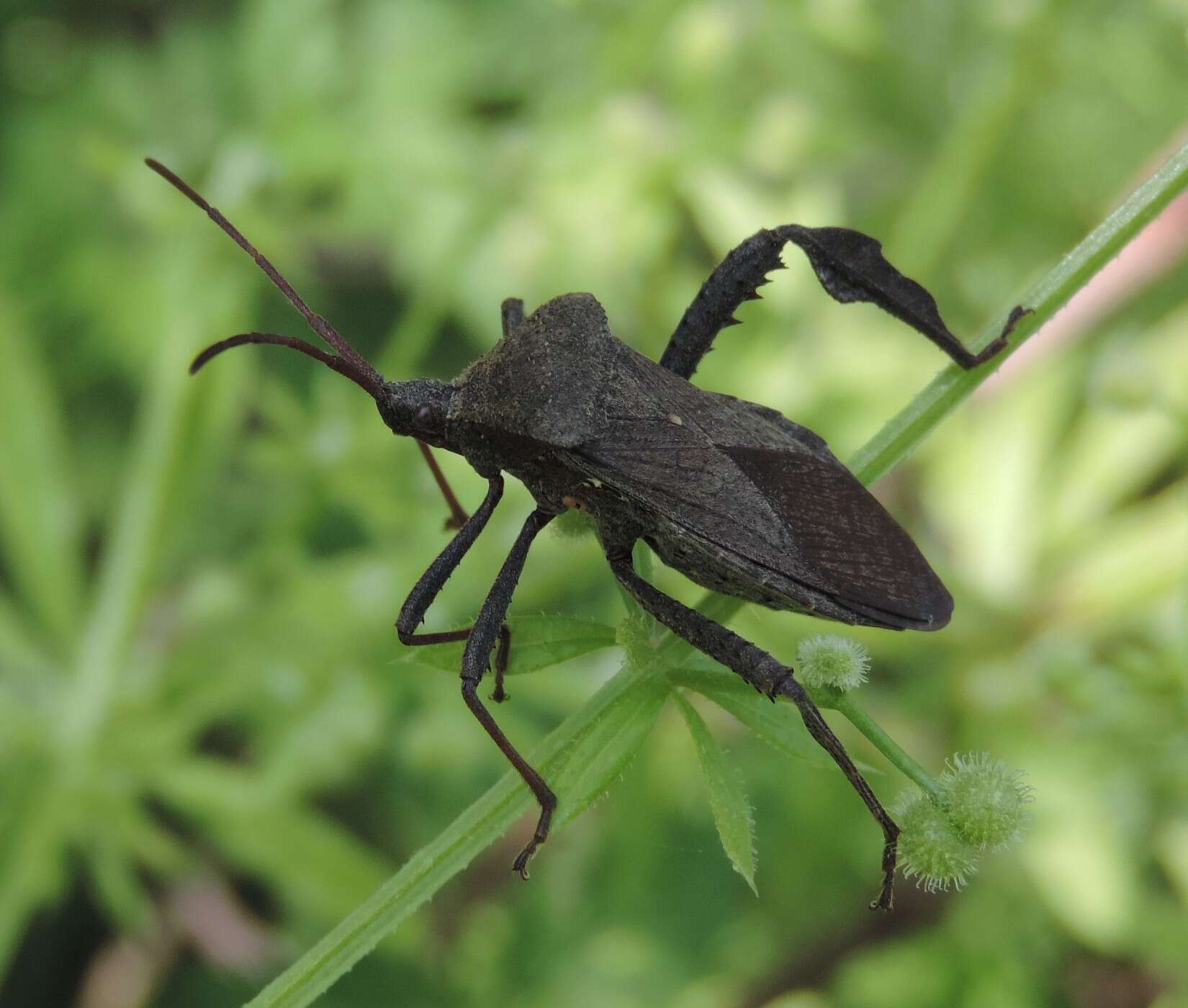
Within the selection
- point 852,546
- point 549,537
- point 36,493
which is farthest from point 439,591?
point 36,493

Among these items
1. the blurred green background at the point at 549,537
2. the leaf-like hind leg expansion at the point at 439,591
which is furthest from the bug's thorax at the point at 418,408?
the blurred green background at the point at 549,537

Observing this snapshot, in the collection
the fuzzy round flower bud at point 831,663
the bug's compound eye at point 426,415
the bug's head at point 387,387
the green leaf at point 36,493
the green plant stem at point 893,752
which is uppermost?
Answer: the green leaf at point 36,493

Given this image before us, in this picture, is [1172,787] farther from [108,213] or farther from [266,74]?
[108,213]

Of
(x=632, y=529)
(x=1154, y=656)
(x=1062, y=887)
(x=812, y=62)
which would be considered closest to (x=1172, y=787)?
(x=1062, y=887)

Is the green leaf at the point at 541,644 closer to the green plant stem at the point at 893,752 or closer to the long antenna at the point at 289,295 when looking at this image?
the green plant stem at the point at 893,752

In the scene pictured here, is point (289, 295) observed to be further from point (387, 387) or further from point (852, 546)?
point (852, 546)
